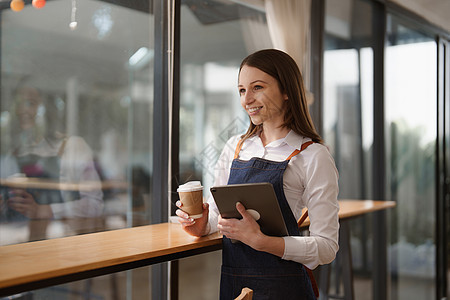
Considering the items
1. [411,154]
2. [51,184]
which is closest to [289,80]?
[51,184]

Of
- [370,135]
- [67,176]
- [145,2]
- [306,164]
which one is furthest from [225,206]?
[370,135]

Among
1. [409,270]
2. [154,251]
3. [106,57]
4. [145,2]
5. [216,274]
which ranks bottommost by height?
[409,270]

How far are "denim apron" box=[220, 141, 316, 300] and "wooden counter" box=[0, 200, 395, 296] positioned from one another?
130mm

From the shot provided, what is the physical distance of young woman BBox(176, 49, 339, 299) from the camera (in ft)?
4.88

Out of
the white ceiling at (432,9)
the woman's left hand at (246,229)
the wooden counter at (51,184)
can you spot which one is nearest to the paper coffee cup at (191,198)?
the woman's left hand at (246,229)

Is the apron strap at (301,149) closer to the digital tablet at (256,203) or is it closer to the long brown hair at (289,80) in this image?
the long brown hair at (289,80)

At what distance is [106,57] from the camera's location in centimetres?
209

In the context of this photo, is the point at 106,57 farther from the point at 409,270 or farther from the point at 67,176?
the point at 409,270

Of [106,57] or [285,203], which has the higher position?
[106,57]

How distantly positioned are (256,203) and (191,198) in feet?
0.75

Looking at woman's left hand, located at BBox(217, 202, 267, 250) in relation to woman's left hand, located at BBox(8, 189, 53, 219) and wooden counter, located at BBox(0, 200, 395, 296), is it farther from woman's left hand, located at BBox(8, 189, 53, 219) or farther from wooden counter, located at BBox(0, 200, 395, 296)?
woman's left hand, located at BBox(8, 189, 53, 219)

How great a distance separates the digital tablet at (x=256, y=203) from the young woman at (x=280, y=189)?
0.03 m

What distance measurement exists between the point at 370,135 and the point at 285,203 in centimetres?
239

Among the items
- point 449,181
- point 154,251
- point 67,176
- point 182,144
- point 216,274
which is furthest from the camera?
Answer: point 449,181
